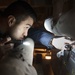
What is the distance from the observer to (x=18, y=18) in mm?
1413

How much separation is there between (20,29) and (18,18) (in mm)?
87

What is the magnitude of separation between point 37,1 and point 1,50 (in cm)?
126

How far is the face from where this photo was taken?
56.5 inches

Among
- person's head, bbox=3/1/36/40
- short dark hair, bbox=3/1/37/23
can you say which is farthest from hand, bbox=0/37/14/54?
short dark hair, bbox=3/1/37/23

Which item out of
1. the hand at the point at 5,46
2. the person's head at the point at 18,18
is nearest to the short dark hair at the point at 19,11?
the person's head at the point at 18,18

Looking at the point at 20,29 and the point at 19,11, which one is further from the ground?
the point at 19,11

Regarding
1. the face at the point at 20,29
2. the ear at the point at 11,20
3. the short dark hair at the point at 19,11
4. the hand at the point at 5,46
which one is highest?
the short dark hair at the point at 19,11

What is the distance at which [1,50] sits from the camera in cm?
148

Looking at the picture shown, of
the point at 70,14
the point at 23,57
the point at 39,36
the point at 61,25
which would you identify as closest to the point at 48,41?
the point at 39,36

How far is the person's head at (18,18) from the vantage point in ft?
4.61

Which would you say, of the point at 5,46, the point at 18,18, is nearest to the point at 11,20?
the point at 18,18

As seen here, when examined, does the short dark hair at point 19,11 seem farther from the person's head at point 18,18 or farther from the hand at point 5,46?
the hand at point 5,46

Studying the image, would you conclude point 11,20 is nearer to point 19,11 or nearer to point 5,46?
point 19,11

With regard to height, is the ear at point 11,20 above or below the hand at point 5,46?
above
